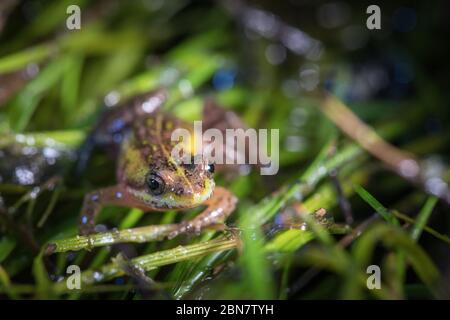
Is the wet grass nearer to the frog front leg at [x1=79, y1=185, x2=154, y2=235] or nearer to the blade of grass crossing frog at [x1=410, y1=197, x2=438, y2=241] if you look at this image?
the blade of grass crossing frog at [x1=410, y1=197, x2=438, y2=241]

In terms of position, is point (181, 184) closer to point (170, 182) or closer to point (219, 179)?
point (170, 182)

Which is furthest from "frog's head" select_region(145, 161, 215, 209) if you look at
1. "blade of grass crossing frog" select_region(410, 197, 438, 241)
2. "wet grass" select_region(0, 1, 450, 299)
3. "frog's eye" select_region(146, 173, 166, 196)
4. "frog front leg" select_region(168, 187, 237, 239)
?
"blade of grass crossing frog" select_region(410, 197, 438, 241)

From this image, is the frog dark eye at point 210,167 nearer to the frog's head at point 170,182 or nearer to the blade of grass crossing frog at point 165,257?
the frog's head at point 170,182

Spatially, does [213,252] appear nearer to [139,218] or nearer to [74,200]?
[139,218]

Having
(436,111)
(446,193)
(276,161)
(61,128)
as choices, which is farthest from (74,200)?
(436,111)

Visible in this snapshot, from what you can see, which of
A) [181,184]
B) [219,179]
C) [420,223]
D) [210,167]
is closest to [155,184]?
[181,184]
